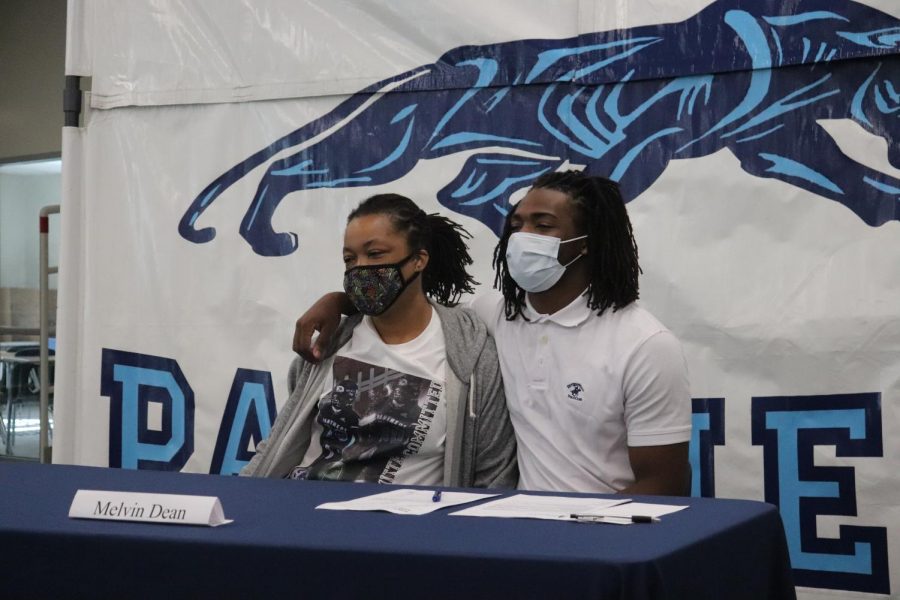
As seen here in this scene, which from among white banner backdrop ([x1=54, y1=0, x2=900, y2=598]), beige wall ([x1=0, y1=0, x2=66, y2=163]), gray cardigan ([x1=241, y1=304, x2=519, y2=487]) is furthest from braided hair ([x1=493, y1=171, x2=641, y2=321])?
beige wall ([x1=0, y1=0, x2=66, y2=163])

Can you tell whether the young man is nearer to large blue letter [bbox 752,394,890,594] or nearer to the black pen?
the black pen

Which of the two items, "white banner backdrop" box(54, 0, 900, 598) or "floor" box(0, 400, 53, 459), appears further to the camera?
"floor" box(0, 400, 53, 459)

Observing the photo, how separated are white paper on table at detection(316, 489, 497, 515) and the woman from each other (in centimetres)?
42

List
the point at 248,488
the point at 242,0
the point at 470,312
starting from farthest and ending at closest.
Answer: the point at 242,0, the point at 470,312, the point at 248,488

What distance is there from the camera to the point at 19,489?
1.76 metres

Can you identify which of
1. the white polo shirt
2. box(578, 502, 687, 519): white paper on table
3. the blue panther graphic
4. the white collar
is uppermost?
the blue panther graphic

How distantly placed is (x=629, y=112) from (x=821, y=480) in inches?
41.3

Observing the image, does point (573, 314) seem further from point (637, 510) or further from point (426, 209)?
point (426, 209)

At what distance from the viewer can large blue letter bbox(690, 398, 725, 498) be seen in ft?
9.18

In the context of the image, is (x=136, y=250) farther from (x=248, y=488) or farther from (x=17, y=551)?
(x=17, y=551)

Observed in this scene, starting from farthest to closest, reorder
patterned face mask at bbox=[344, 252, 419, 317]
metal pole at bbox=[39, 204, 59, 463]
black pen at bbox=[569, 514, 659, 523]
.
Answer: metal pole at bbox=[39, 204, 59, 463] → patterned face mask at bbox=[344, 252, 419, 317] → black pen at bbox=[569, 514, 659, 523]

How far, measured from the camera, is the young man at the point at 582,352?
6.69 feet

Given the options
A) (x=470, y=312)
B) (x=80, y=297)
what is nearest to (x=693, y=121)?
(x=470, y=312)

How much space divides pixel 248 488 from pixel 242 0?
2.07 m
